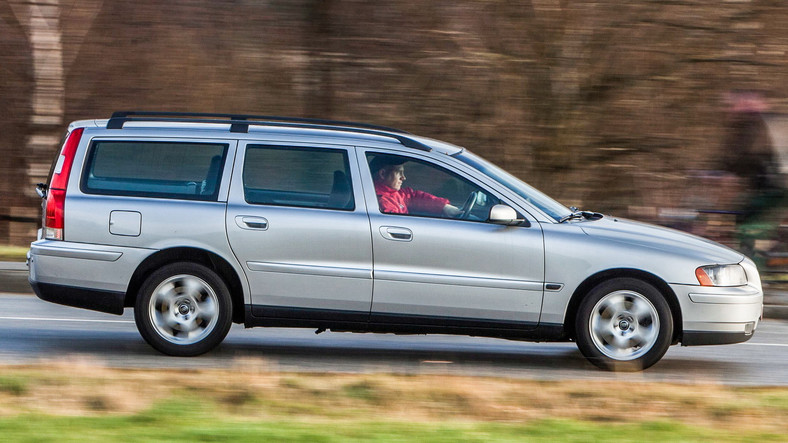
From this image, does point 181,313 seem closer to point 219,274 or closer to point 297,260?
point 219,274

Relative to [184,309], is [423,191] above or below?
above

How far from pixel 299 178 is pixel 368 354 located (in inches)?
57.3

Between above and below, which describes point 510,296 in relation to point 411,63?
below

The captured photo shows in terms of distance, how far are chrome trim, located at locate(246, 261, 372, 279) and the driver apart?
1.48ft

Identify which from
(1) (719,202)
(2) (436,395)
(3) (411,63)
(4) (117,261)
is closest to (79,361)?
(4) (117,261)

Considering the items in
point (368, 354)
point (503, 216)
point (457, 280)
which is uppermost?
point (503, 216)

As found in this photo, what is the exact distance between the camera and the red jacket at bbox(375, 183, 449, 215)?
7320 mm

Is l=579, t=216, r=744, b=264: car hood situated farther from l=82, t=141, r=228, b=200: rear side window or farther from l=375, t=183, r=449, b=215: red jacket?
l=82, t=141, r=228, b=200: rear side window

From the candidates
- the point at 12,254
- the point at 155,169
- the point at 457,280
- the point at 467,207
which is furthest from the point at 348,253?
the point at 12,254

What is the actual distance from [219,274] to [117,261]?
2.27ft

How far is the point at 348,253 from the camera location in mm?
7250

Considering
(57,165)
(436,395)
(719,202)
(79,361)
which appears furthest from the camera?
(719,202)

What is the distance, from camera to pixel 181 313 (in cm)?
740

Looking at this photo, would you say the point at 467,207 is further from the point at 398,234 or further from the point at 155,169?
the point at 155,169
